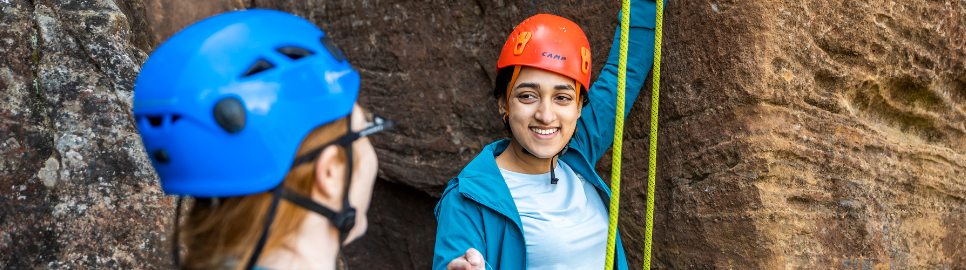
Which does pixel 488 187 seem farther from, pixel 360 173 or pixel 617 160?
pixel 360 173

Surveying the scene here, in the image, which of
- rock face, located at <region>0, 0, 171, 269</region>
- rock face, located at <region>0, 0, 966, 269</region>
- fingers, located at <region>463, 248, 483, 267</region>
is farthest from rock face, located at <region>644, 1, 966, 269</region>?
rock face, located at <region>0, 0, 171, 269</region>

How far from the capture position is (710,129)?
2203mm

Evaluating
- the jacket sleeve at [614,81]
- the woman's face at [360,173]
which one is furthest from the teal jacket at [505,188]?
the woman's face at [360,173]

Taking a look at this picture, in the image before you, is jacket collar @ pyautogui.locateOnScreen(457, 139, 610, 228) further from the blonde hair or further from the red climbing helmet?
the blonde hair

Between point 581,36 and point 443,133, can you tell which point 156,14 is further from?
point 581,36

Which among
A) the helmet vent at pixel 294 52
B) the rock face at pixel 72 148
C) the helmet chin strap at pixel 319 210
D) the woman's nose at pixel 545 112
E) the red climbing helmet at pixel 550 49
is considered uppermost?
the red climbing helmet at pixel 550 49

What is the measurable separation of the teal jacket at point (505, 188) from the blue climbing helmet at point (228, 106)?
760 millimetres

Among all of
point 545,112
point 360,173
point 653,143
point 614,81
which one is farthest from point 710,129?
point 360,173

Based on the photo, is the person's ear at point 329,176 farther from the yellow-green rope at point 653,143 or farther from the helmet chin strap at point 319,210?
the yellow-green rope at point 653,143

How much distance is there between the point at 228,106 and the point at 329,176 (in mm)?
236

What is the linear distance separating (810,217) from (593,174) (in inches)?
34.0

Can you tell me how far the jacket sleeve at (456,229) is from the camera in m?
1.72

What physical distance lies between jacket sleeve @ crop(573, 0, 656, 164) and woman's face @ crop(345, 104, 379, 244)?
109cm

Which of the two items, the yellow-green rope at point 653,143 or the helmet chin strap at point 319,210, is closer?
the helmet chin strap at point 319,210
